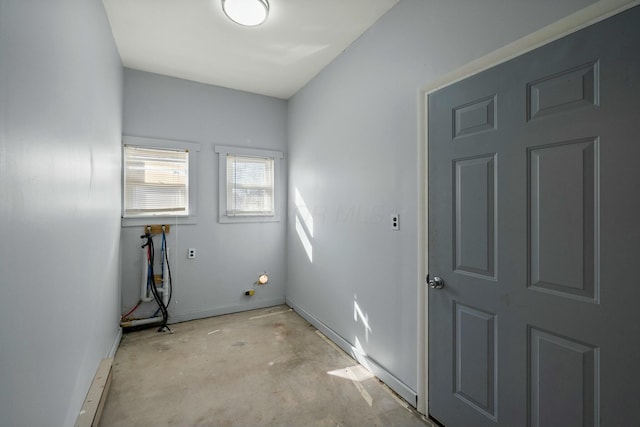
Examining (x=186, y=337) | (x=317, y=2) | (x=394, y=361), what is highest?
(x=317, y=2)

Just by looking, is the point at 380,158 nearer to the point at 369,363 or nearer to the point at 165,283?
the point at 369,363

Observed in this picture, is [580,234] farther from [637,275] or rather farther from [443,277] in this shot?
[443,277]

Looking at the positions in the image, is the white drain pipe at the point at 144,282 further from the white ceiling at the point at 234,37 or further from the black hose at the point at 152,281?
the white ceiling at the point at 234,37

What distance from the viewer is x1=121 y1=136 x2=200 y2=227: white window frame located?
3.26 m

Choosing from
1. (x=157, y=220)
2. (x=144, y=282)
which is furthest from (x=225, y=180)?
(x=144, y=282)

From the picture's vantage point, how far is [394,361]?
223cm

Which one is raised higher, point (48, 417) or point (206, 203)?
point (206, 203)

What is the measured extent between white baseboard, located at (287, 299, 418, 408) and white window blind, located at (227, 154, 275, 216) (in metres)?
1.53

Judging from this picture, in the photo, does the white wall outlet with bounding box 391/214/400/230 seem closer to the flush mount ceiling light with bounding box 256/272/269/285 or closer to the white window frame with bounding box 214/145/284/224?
the white window frame with bounding box 214/145/284/224

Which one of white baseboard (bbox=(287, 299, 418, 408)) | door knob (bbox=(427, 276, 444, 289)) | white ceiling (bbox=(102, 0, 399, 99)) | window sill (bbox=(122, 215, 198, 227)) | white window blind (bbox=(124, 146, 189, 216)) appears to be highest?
white ceiling (bbox=(102, 0, 399, 99))

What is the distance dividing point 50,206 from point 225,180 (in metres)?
2.53

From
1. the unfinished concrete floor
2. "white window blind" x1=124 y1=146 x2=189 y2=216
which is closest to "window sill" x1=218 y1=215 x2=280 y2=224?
"white window blind" x1=124 y1=146 x2=189 y2=216

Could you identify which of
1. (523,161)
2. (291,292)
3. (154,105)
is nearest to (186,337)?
(291,292)

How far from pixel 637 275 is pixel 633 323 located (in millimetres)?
182
